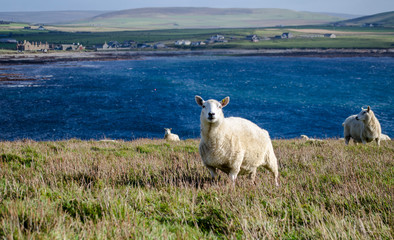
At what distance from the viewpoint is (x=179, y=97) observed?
2041 inches

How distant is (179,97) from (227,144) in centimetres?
4547

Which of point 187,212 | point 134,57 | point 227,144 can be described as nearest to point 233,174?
point 227,144

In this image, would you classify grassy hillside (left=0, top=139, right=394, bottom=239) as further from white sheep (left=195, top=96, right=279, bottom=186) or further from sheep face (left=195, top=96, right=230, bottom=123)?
sheep face (left=195, top=96, right=230, bottom=123)

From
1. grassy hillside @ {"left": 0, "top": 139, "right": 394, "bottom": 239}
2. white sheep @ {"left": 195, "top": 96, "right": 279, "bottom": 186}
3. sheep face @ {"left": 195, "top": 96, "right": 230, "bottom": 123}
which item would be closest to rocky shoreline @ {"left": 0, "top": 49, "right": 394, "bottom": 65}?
white sheep @ {"left": 195, "top": 96, "right": 279, "bottom": 186}

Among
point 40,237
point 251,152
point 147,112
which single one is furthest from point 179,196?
point 147,112

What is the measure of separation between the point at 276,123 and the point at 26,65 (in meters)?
71.2

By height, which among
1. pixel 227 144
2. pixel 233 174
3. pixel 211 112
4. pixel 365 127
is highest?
pixel 211 112

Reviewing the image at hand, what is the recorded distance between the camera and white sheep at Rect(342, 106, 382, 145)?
13406 millimetres

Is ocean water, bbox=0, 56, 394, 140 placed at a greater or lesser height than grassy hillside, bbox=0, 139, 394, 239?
lesser

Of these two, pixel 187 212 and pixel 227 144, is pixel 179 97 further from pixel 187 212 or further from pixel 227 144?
pixel 187 212

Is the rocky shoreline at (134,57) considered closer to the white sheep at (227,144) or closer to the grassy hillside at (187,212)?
the white sheep at (227,144)

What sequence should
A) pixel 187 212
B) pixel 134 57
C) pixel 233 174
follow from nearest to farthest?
pixel 187 212, pixel 233 174, pixel 134 57

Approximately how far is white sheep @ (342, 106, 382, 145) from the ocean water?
1760cm

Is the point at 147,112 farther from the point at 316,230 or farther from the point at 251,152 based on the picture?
the point at 316,230
